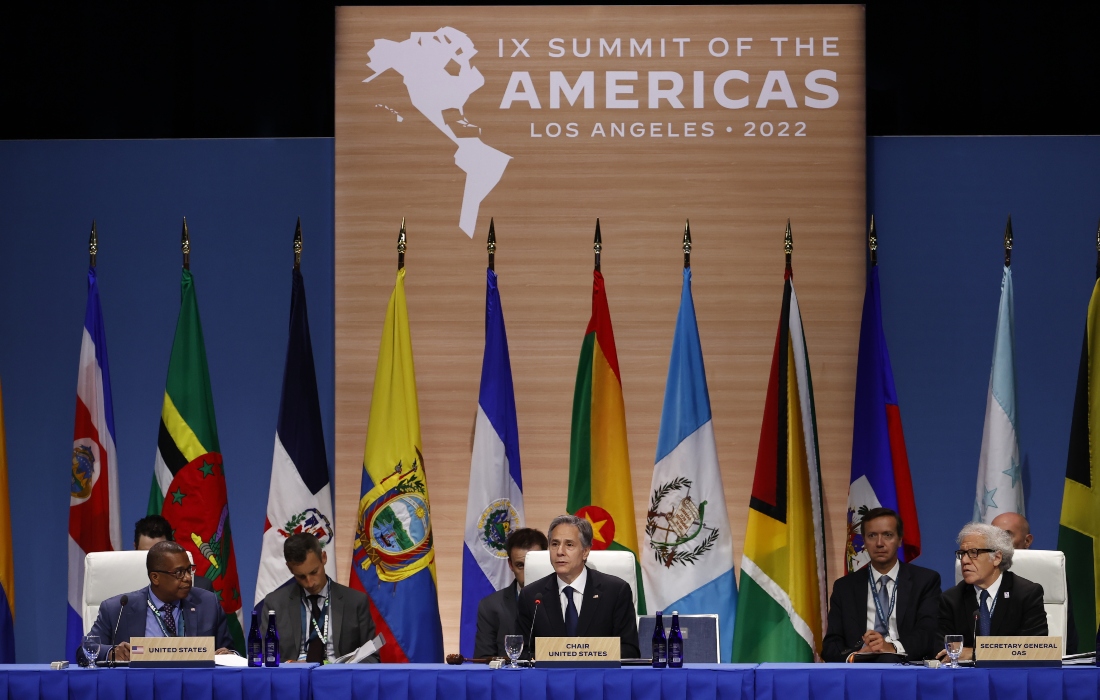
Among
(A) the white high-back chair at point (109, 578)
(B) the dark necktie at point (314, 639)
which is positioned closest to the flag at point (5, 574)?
(A) the white high-back chair at point (109, 578)

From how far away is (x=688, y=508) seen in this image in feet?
19.7

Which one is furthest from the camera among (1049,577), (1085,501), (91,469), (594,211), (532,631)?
(594,211)

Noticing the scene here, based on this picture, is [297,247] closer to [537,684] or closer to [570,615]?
[570,615]

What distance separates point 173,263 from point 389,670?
141 inches

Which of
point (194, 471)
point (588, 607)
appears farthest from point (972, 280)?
point (194, 471)

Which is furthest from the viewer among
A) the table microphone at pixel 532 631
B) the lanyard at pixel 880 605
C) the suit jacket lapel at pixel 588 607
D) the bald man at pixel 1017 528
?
the bald man at pixel 1017 528

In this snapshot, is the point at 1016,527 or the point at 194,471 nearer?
the point at 1016,527

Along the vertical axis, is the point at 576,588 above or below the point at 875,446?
below

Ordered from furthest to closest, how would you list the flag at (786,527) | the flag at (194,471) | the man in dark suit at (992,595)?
the flag at (194,471) → the flag at (786,527) → the man in dark suit at (992,595)

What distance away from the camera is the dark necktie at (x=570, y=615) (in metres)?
4.95

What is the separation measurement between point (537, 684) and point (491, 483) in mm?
2153

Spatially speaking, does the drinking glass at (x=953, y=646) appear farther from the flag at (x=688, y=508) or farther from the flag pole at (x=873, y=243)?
the flag pole at (x=873, y=243)

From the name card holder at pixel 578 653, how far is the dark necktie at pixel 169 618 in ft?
5.37

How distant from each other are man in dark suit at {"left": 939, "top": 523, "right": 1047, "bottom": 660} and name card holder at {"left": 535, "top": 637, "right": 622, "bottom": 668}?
1.49 m
